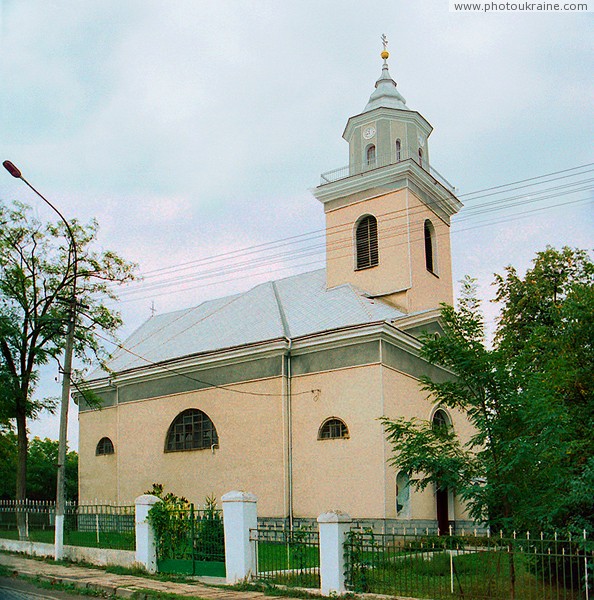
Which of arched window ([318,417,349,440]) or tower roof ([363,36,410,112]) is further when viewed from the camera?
tower roof ([363,36,410,112])

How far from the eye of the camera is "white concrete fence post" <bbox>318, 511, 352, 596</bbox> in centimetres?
1193

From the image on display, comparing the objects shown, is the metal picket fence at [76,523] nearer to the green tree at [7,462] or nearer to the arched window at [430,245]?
the green tree at [7,462]

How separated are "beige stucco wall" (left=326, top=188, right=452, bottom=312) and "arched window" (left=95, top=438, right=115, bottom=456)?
10737 mm

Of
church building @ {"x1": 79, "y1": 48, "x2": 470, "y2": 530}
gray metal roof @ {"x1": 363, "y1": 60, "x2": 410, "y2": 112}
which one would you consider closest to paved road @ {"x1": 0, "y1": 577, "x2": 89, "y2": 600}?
church building @ {"x1": 79, "y1": 48, "x2": 470, "y2": 530}

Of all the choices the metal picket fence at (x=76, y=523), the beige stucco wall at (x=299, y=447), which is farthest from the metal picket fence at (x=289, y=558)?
the beige stucco wall at (x=299, y=447)

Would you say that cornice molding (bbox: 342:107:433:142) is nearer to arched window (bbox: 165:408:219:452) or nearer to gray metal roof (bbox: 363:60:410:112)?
gray metal roof (bbox: 363:60:410:112)

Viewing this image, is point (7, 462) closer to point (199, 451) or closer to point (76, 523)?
point (199, 451)

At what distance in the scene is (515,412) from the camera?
39.2ft

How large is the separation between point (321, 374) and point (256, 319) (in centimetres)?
453

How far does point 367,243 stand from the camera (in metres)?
25.9

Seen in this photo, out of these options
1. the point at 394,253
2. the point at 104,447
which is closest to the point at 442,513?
the point at 394,253

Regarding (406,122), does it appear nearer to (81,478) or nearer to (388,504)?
(388,504)

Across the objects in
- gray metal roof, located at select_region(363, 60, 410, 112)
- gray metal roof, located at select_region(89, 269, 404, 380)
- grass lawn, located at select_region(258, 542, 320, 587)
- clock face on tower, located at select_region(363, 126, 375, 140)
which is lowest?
grass lawn, located at select_region(258, 542, 320, 587)

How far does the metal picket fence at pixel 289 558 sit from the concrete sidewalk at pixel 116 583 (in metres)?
0.67
